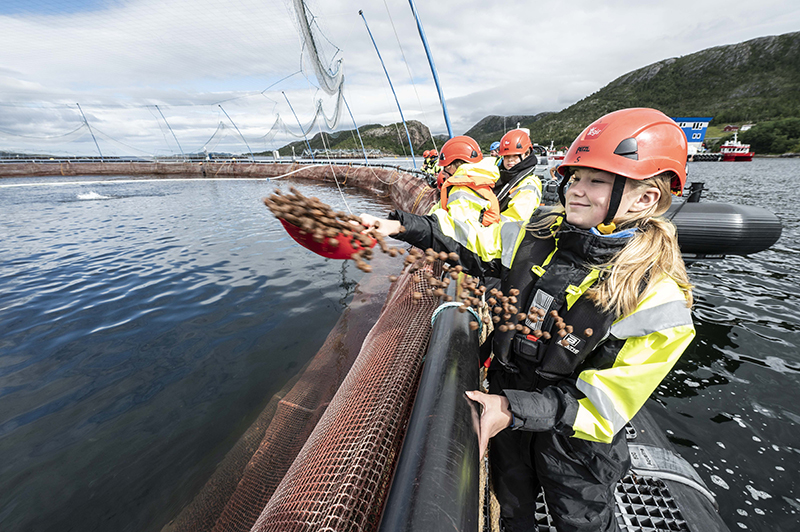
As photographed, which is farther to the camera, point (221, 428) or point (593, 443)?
point (221, 428)

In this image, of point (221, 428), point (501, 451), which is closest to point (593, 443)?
point (501, 451)

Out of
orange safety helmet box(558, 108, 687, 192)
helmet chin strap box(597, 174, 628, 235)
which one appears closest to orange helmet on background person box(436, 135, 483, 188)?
orange safety helmet box(558, 108, 687, 192)

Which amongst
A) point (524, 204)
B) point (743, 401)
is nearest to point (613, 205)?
point (524, 204)

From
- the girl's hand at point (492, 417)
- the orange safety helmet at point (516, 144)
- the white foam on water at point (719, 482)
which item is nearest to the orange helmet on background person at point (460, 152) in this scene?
the orange safety helmet at point (516, 144)

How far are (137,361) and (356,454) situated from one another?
209 inches

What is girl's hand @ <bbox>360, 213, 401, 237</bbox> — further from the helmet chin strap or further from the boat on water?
the helmet chin strap

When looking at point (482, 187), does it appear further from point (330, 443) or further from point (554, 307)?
point (330, 443)

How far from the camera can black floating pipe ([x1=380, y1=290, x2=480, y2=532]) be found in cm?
119

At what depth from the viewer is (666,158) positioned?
1.65 m

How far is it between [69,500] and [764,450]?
7.68 m

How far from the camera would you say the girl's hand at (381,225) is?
1735 mm

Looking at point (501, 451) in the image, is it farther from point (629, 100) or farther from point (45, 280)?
point (629, 100)

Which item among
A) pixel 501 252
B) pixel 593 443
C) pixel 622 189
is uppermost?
pixel 622 189

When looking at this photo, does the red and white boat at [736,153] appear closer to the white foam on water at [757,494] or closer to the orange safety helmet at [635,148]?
the white foam on water at [757,494]
